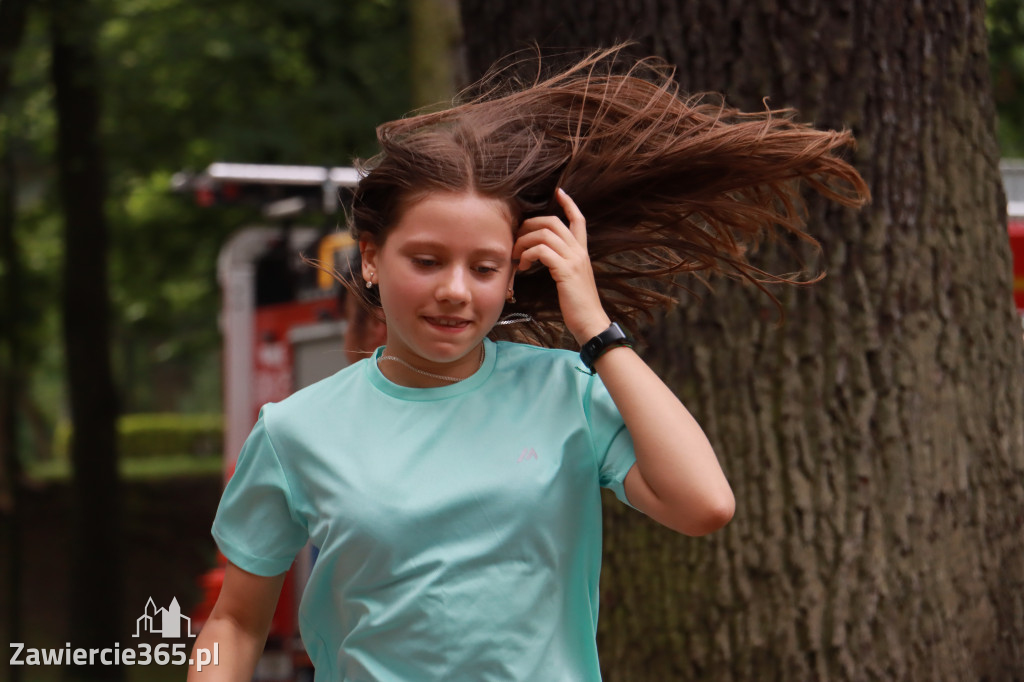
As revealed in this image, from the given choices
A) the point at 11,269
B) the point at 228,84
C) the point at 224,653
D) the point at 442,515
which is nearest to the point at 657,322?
the point at 442,515

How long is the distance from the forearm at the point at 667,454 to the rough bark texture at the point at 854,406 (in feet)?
3.88

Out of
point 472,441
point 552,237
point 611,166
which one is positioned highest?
point 611,166

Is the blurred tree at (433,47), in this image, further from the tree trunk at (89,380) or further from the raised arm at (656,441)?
the tree trunk at (89,380)

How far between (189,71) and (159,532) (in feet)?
47.3

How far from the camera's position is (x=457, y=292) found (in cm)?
209

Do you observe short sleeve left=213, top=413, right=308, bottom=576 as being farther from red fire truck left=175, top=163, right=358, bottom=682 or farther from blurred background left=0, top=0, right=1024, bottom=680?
red fire truck left=175, top=163, right=358, bottom=682

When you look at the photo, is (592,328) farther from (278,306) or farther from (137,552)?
(137,552)

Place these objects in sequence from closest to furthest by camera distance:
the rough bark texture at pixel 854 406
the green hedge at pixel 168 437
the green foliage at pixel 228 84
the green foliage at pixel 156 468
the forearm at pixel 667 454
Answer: the forearm at pixel 667 454
the rough bark texture at pixel 854 406
the green foliage at pixel 228 84
the green foliage at pixel 156 468
the green hedge at pixel 168 437

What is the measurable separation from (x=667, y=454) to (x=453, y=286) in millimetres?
438

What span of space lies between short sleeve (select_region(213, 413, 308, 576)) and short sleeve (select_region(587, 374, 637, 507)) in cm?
53

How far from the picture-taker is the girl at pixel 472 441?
205cm

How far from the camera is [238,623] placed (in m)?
2.26

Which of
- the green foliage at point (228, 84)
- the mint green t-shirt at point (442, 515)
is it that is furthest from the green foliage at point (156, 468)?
the mint green t-shirt at point (442, 515)

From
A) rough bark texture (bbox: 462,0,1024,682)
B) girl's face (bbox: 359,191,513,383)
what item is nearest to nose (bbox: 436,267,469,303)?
girl's face (bbox: 359,191,513,383)
